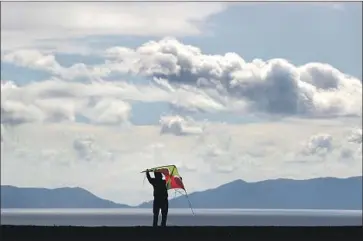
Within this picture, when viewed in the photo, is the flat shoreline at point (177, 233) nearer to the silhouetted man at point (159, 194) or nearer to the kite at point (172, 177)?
the silhouetted man at point (159, 194)

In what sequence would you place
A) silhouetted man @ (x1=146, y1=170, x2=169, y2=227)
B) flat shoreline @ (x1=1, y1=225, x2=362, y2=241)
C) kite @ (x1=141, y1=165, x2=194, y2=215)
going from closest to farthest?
1. flat shoreline @ (x1=1, y1=225, x2=362, y2=241)
2. silhouetted man @ (x1=146, y1=170, x2=169, y2=227)
3. kite @ (x1=141, y1=165, x2=194, y2=215)

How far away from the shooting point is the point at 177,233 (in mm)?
30281

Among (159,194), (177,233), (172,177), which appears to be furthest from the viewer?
(172,177)

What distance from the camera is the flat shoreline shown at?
29172 millimetres

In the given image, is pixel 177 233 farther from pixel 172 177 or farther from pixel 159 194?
pixel 172 177

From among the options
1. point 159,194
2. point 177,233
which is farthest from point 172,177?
point 177,233

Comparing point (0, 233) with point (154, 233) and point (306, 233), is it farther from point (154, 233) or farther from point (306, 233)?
point (306, 233)

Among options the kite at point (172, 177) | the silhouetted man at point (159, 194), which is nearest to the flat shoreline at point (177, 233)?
the silhouetted man at point (159, 194)

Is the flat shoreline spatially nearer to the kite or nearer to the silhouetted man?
the silhouetted man

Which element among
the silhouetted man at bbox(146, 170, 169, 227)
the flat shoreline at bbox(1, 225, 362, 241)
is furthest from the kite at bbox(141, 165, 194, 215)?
the flat shoreline at bbox(1, 225, 362, 241)

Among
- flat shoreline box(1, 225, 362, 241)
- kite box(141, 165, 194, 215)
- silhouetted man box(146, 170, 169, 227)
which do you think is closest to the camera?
flat shoreline box(1, 225, 362, 241)

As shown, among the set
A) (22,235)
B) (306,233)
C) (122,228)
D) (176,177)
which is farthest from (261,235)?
(176,177)

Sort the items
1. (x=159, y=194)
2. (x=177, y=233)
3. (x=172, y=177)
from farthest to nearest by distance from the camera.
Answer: (x=172, y=177) → (x=159, y=194) → (x=177, y=233)

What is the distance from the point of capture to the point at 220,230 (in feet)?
102
